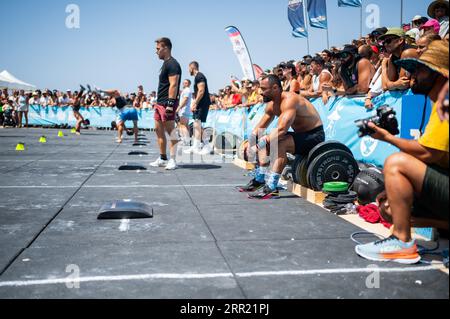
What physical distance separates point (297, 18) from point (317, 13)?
1.33 metres

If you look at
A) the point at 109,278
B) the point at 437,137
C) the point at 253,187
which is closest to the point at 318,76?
the point at 253,187

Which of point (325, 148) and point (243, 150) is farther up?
point (325, 148)

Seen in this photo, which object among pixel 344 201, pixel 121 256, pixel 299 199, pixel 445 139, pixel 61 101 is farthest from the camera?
pixel 61 101

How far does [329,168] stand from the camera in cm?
533

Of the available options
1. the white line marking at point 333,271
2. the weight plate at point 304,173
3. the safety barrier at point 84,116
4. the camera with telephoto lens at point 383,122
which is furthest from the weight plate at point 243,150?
the safety barrier at point 84,116

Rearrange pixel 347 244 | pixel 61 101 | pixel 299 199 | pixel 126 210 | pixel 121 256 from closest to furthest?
pixel 121 256 → pixel 347 244 → pixel 126 210 → pixel 299 199 → pixel 61 101

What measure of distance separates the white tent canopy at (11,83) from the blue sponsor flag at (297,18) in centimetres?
2482

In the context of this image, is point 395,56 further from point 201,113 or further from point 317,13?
point 317,13

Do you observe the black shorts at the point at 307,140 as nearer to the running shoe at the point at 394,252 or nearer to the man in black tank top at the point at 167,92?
the running shoe at the point at 394,252

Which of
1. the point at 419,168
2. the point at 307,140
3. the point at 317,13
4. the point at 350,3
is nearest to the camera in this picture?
the point at 419,168
